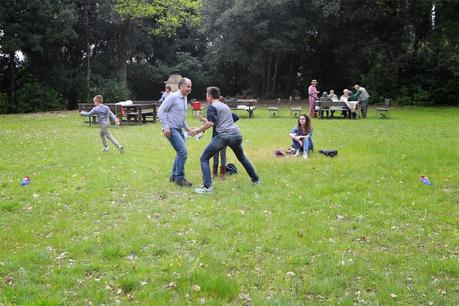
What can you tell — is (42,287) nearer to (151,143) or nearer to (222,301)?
(222,301)

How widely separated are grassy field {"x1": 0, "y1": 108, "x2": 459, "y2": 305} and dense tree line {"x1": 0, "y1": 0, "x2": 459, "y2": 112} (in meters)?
21.8

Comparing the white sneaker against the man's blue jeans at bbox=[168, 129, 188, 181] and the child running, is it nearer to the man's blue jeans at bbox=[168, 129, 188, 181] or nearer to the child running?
the man's blue jeans at bbox=[168, 129, 188, 181]

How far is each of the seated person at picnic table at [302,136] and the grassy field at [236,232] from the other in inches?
11.5

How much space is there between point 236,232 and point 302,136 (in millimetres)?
5944

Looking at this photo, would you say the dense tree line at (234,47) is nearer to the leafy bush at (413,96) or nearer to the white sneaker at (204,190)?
the leafy bush at (413,96)

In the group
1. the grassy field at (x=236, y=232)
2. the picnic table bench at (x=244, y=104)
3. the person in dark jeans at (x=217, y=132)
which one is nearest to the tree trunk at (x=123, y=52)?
the picnic table bench at (x=244, y=104)

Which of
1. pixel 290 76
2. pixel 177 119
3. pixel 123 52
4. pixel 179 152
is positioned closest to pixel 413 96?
pixel 290 76

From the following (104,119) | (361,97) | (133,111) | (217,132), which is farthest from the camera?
(361,97)

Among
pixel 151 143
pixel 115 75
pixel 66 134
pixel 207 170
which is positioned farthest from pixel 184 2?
pixel 207 170

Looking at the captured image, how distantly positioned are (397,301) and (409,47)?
32.8 meters

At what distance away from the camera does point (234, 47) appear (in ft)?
121

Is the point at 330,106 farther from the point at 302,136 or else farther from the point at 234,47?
the point at 234,47

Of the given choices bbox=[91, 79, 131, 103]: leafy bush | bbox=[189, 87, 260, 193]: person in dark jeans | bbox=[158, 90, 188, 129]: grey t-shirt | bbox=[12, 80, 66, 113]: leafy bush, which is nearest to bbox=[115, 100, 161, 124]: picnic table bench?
bbox=[12, 80, 66, 113]: leafy bush

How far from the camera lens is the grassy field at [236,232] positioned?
Answer: 4.53m
